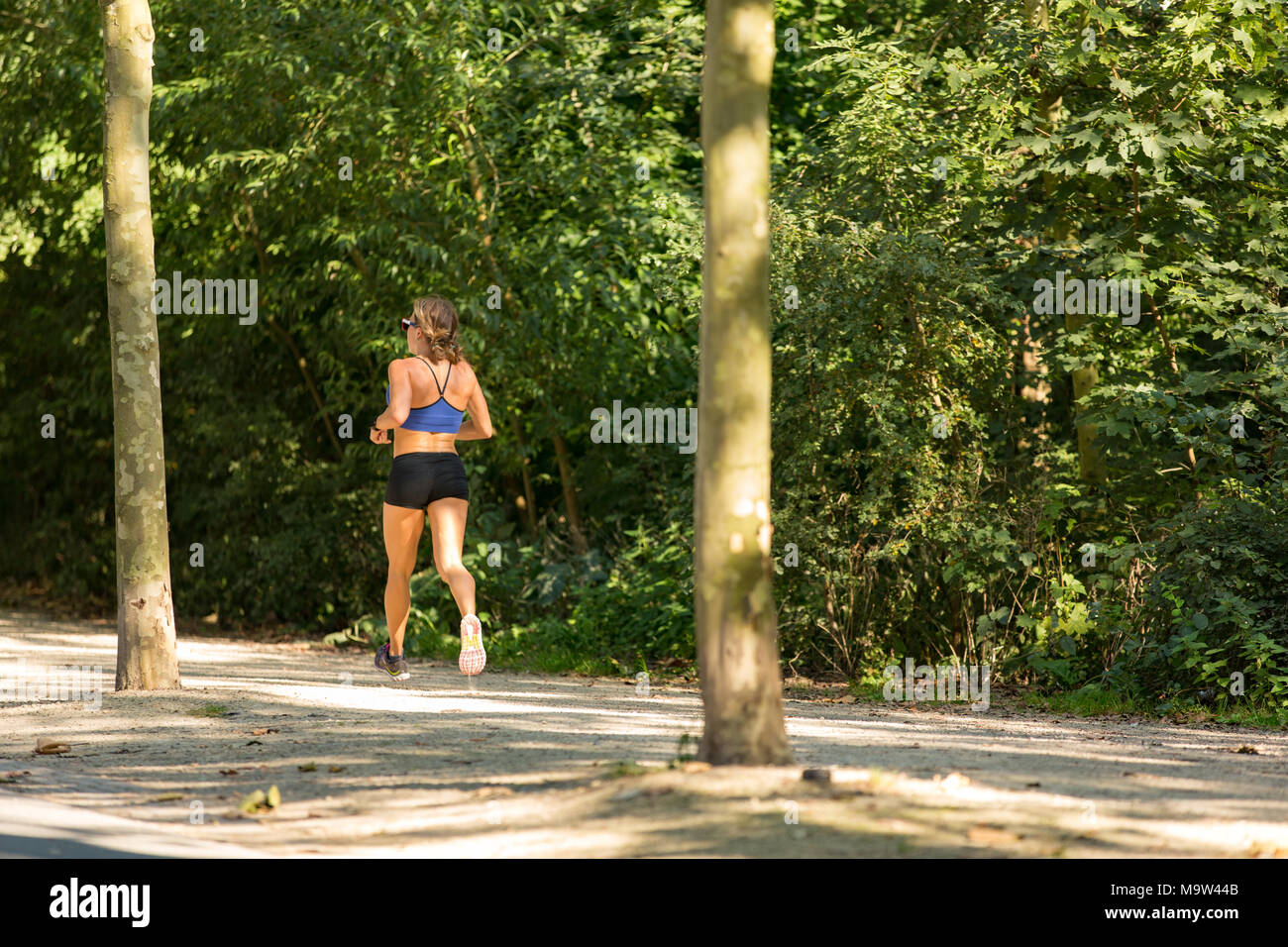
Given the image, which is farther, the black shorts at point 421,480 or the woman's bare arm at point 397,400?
the black shorts at point 421,480

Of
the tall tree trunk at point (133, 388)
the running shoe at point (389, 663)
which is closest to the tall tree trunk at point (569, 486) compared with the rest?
the running shoe at point (389, 663)

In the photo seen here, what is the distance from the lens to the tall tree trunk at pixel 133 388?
9.05m

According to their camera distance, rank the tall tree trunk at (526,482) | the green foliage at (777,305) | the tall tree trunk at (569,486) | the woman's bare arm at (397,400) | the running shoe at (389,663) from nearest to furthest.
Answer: the woman's bare arm at (397,400) → the running shoe at (389,663) → the green foliage at (777,305) → the tall tree trunk at (526,482) → the tall tree trunk at (569,486)

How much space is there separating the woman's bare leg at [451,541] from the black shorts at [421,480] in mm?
72

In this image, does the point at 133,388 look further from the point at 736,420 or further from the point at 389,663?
the point at 736,420

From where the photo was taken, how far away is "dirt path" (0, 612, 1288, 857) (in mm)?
5082

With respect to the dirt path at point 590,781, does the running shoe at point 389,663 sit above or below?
above

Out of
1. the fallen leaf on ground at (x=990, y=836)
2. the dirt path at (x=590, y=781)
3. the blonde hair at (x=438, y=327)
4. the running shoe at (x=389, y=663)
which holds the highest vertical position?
the blonde hair at (x=438, y=327)

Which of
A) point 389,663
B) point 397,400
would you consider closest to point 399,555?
point 389,663

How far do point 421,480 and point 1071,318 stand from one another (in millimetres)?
5711

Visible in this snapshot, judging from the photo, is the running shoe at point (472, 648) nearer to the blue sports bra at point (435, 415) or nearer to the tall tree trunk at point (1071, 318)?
the blue sports bra at point (435, 415)

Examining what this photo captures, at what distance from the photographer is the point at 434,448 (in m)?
9.05

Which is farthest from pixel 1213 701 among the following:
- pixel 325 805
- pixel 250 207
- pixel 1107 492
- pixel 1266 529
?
pixel 250 207

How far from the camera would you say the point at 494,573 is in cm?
1356
